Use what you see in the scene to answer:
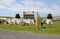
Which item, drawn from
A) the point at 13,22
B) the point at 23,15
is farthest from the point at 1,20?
the point at 23,15

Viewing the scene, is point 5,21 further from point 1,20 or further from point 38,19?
point 38,19

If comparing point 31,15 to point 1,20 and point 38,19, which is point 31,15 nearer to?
point 1,20

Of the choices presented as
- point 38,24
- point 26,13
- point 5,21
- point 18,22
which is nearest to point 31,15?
point 26,13

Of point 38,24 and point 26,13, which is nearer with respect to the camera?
point 38,24

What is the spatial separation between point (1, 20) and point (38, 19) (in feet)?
59.3

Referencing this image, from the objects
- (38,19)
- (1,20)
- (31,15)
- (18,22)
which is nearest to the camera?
(38,19)

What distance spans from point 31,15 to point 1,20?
14.7 meters

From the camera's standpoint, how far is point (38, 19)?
3039 cm

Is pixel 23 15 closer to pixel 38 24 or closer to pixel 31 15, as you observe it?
pixel 31 15

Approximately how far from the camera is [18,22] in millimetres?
39812

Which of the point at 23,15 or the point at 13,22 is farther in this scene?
the point at 23,15

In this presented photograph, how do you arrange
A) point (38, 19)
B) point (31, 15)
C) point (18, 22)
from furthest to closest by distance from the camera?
point (31, 15), point (18, 22), point (38, 19)

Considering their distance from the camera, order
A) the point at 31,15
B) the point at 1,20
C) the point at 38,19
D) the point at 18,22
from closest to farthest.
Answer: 1. the point at 38,19
2. the point at 18,22
3. the point at 1,20
4. the point at 31,15

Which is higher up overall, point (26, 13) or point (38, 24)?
point (26, 13)
